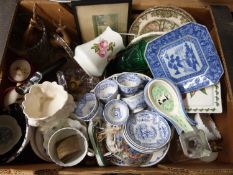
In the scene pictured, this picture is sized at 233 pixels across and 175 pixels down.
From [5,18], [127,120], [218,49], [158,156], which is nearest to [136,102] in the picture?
[127,120]

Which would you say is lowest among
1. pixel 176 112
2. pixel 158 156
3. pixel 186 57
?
pixel 158 156

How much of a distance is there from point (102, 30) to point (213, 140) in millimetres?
465

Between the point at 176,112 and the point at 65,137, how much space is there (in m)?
0.30

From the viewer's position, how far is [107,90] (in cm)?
80

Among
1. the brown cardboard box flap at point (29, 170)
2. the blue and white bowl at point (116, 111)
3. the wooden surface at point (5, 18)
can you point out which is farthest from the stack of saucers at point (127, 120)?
the wooden surface at point (5, 18)

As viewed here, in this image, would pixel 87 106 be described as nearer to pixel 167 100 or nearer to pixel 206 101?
pixel 167 100

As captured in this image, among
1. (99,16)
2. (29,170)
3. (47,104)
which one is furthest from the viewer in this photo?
(99,16)

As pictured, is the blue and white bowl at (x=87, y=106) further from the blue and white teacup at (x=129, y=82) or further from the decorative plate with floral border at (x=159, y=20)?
the decorative plate with floral border at (x=159, y=20)

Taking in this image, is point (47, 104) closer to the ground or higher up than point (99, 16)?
closer to the ground

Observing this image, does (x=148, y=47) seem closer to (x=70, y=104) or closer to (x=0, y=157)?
(x=70, y=104)

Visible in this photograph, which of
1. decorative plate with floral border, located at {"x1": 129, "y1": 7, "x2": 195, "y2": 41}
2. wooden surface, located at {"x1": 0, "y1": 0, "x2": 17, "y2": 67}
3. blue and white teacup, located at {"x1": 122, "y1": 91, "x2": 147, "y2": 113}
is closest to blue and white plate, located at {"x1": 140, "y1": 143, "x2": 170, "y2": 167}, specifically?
blue and white teacup, located at {"x1": 122, "y1": 91, "x2": 147, "y2": 113}

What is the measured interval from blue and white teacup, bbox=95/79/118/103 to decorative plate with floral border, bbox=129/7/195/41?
0.21 meters

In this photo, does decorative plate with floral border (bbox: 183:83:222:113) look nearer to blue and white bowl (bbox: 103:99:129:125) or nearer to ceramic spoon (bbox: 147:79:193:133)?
ceramic spoon (bbox: 147:79:193:133)

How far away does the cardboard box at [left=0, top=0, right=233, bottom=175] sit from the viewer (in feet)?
2.26
